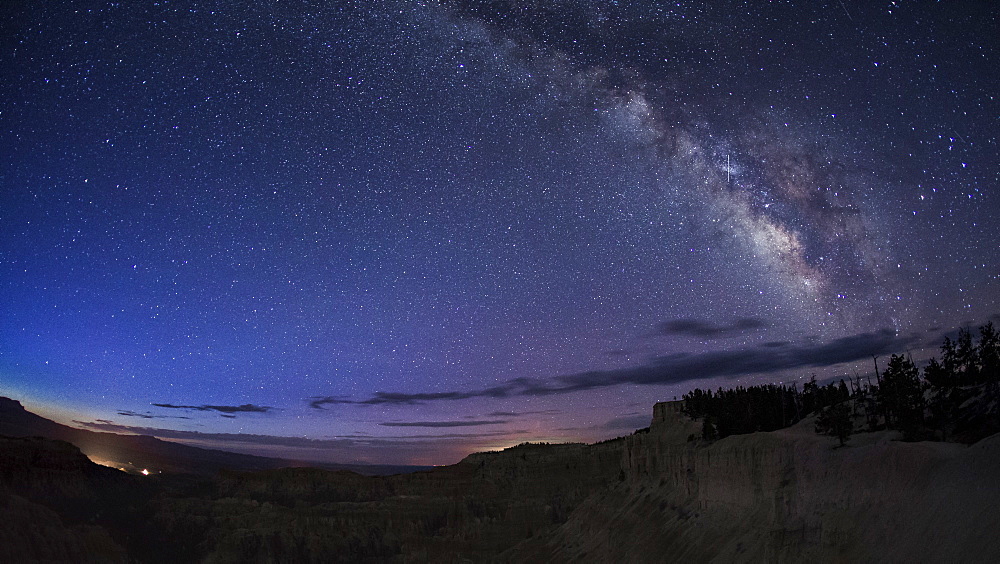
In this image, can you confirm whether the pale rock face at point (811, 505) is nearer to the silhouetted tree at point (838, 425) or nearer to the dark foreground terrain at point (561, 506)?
the dark foreground terrain at point (561, 506)

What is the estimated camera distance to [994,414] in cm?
3394

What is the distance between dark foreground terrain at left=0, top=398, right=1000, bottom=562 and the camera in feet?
87.8

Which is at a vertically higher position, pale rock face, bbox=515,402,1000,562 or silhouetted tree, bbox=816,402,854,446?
silhouetted tree, bbox=816,402,854,446

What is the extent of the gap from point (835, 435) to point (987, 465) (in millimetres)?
16859

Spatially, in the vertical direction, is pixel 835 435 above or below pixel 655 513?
above

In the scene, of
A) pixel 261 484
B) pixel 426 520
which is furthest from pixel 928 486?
pixel 261 484

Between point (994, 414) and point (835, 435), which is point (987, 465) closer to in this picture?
point (994, 414)

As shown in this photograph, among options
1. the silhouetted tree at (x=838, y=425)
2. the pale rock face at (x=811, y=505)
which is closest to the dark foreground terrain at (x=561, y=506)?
the pale rock face at (x=811, y=505)

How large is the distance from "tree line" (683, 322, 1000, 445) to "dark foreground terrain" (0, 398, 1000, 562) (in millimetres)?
3056

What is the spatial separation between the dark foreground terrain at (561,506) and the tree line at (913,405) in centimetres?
306

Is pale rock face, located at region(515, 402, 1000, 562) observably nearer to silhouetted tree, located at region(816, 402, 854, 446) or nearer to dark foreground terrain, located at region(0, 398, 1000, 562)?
dark foreground terrain, located at region(0, 398, 1000, 562)

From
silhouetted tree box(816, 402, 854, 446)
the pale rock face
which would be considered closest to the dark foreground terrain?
the pale rock face

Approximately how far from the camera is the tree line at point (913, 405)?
116ft

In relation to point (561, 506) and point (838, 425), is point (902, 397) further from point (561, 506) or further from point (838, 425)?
point (561, 506)
